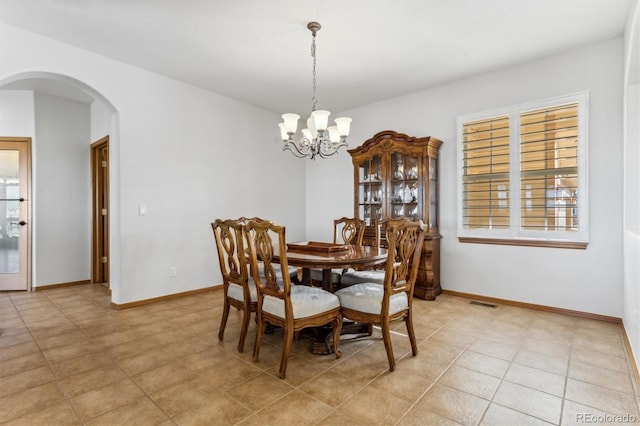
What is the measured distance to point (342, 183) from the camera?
5410 millimetres

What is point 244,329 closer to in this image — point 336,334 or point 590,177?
point 336,334

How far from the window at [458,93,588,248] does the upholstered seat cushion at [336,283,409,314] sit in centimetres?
206

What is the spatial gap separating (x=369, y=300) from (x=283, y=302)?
0.59m

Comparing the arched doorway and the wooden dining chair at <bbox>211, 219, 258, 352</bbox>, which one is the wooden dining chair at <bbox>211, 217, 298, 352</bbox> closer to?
the wooden dining chair at <bbox>211, 219, 258, 352</bbox>

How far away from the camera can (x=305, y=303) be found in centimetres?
223

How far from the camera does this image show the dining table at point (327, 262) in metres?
2.33

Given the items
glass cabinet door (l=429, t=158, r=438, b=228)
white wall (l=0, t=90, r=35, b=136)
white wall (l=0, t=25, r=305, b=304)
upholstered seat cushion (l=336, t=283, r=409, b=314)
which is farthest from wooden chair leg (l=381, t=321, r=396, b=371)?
white wall (l=0, t=90, r=35, b=136)

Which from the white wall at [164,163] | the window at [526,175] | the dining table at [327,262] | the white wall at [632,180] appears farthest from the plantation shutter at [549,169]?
the white wall at [164,163]

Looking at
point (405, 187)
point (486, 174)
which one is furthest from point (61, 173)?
point (486, 174)

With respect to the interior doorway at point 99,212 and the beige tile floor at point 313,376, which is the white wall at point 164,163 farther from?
the interior doorway at point 99,212

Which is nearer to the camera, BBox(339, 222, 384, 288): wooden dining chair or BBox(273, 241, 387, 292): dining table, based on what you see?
BBox(273, 241, 387, 292): dining table

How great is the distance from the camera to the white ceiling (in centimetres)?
265

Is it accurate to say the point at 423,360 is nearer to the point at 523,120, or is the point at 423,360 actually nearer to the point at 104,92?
the point at 523,120

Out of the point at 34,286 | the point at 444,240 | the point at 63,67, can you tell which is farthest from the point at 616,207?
the point at 34,286
